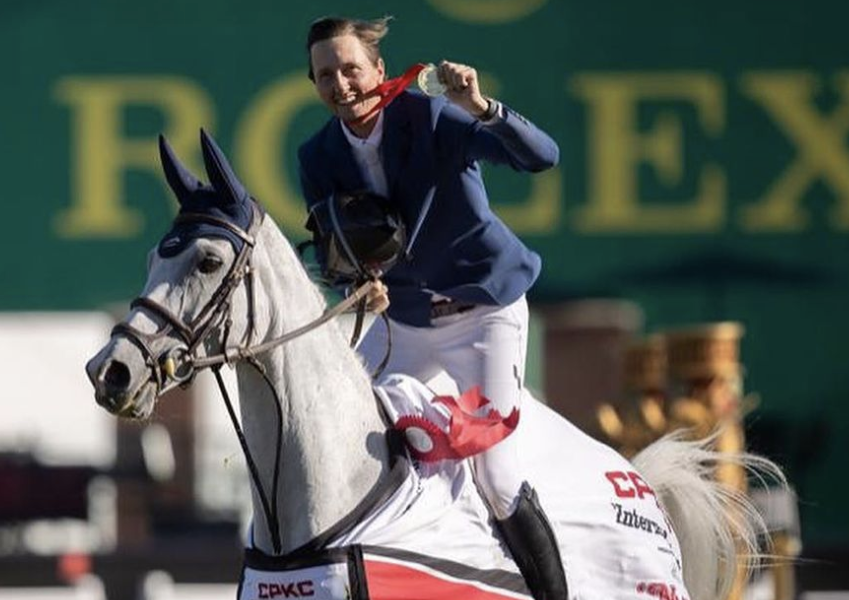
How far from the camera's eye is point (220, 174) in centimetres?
605

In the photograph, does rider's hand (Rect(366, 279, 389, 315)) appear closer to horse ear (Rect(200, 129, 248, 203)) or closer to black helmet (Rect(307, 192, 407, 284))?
black helmet (Rect(307, 192, 407, 284))

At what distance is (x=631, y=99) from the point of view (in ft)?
51.3

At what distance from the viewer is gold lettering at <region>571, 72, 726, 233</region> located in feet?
51.2

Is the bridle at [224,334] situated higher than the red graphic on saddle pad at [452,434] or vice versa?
the bridle at [224,334]

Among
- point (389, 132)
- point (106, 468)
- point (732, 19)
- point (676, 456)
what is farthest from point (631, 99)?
point (389, 132)

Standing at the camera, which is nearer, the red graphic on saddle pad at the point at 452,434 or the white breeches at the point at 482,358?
the red graphic on saddle pad at the point at 452,434

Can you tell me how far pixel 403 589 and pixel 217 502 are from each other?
1163 cm

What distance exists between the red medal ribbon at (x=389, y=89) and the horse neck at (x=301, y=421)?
41cm

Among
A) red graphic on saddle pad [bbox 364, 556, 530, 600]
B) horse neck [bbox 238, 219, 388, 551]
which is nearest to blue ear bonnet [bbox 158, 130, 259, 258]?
horse neck [bbox 238, 219, 388, 551]

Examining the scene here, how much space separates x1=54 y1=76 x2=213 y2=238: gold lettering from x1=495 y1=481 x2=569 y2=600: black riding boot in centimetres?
911

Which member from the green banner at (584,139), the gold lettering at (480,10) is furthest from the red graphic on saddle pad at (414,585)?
the gold lettering at (480,10)

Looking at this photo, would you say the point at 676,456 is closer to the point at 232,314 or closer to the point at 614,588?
the point at 614,588

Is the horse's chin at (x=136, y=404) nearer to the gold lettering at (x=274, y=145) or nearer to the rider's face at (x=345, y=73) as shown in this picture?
the rider's face at (x=345, y=73)

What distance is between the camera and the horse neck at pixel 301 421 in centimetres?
613
